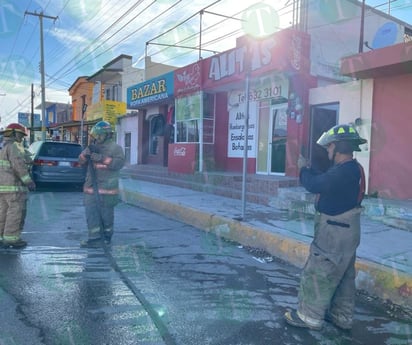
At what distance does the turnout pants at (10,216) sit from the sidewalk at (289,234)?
3518 millimetres

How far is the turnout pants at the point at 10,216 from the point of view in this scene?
220 inches

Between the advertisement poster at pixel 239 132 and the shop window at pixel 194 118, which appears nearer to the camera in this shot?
the advertisement poster at pixel 239 132

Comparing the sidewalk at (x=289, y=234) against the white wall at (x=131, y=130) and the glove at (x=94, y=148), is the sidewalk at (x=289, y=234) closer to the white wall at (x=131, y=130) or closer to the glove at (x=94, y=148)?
the glove at (x=94, y=148)

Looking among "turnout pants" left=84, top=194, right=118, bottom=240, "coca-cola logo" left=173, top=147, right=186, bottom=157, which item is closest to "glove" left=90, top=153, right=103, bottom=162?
"turnout pants" left=84, top=194, right=118, bottom=240

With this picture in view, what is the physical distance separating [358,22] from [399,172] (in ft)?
25.3

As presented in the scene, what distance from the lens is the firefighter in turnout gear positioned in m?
5.89

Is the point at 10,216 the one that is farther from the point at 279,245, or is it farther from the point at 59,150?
the point at 59,150

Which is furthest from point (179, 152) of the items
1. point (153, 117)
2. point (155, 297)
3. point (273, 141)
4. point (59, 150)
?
point (155, 297)

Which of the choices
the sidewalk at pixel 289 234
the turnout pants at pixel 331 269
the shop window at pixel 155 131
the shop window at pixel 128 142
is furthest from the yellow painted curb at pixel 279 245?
the shop window at pixel 128 142

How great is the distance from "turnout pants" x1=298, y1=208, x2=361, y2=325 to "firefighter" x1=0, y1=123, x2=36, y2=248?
14.2 feet

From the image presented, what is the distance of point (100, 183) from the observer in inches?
233

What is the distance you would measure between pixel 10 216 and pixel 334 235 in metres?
4.65

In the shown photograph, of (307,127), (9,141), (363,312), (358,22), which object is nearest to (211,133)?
(307,127)

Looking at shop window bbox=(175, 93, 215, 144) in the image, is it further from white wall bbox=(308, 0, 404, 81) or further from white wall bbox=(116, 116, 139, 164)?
white wall bbox=(116, 116, 139, 164)
